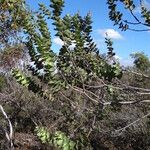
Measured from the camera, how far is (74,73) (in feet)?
15.0

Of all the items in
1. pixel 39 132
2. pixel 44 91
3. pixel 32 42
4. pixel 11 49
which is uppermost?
pixel 11 49

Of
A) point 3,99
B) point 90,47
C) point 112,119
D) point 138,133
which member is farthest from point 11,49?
point 90,47

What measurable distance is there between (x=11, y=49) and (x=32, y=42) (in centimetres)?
1136

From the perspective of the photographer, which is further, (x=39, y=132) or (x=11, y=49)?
(x=11, y=49)

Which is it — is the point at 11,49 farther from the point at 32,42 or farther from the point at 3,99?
the point at 32,42

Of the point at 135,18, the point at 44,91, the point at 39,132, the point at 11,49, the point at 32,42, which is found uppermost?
the point at 11,49

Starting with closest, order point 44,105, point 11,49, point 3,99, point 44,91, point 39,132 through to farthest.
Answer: point 39,132
point 44,91
point 11,49
point 3,99
point 44,105

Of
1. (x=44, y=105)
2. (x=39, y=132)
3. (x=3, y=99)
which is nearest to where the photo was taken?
(x=39, y=132)

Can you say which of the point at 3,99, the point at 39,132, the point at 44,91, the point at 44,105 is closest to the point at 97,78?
the point at 44,91

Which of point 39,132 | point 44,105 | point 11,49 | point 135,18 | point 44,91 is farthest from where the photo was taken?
point 44,105

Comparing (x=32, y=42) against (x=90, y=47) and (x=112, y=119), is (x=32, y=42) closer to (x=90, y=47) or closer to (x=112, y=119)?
(x=90, y=47)

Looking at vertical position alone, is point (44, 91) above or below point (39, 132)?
above

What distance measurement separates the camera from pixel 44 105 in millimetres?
19250

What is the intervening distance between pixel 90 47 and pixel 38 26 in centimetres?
67
